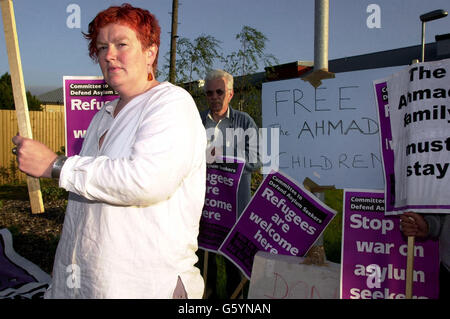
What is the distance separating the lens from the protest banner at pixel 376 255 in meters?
2.29

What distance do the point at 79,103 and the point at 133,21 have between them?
2.56 meters

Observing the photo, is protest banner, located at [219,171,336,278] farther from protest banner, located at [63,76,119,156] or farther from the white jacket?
protest banner, located at [63,76,119,156]

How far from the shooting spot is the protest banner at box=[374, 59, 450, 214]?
1899 millimetres

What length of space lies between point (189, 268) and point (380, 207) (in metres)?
1.59

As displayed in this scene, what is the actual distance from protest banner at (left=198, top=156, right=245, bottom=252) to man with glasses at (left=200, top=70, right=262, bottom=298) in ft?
0.31

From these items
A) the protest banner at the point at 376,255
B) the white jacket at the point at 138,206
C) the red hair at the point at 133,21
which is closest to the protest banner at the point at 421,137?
the protest banner at the point at 376,255

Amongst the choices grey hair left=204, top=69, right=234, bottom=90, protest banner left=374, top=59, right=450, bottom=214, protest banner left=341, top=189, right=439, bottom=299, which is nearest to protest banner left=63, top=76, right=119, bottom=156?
grey hair left=204, top=69, right=234, bottom=90

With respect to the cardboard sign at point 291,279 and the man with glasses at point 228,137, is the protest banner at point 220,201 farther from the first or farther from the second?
the cardboard sign at point 291,279

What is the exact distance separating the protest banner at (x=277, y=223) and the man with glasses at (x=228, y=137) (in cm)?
39

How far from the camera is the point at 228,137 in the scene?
11.2 ft

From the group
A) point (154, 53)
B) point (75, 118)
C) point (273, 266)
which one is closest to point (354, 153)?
point (273, 266)

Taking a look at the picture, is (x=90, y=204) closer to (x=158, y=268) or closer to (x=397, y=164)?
(x=158, y=268)

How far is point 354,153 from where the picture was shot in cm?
265

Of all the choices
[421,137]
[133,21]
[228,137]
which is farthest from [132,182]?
[228,137]
